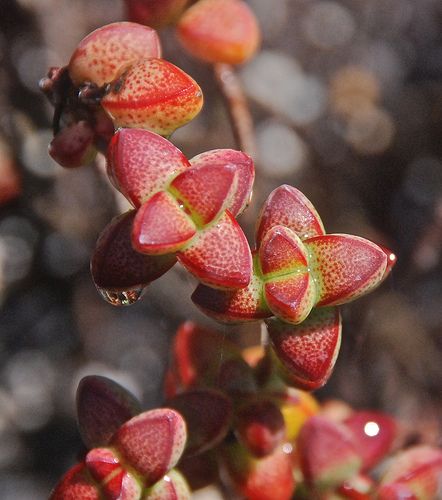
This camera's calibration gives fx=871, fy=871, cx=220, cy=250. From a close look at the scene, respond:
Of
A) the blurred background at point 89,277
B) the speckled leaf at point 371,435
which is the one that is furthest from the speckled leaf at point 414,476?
the blurred background at point 89,277

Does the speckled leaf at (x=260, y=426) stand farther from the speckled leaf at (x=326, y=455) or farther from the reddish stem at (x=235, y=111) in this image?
the reddish stem at (x=235, y=111)

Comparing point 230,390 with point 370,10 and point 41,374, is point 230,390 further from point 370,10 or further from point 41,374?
point 370,10

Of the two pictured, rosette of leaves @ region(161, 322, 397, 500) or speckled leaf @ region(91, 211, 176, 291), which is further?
rosette of leaves @ region(161, 322, 397, 500)

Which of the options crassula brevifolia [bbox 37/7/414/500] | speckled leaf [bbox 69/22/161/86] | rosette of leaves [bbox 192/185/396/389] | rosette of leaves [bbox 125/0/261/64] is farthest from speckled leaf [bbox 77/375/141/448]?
rosette of leaves [bbox 125/0/261/64]

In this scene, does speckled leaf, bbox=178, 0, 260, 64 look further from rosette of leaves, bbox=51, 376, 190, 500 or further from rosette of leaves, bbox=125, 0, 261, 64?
rosette of leaves, bbox=51, 376, 190, 500

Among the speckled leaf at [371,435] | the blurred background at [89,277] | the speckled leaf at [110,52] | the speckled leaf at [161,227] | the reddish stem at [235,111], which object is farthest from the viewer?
the blurred background at [89,277]

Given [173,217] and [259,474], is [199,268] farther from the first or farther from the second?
[259,474]
